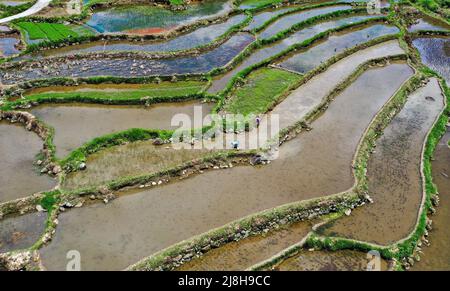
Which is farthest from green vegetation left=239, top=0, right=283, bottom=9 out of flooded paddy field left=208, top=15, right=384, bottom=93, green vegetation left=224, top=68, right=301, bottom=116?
green vegetation left=224, top=68, right=301, bottom=116

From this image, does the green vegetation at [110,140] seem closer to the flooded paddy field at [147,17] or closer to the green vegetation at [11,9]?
the flooded paddy field at [147,17]

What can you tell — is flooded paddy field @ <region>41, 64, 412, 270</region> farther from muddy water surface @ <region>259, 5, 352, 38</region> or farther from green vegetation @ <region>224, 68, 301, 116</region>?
muddy water surface @ <region>259, 5, 352, 38</region>

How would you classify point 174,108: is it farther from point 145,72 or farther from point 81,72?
point 81,72

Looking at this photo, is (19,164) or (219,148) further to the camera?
(219,148)

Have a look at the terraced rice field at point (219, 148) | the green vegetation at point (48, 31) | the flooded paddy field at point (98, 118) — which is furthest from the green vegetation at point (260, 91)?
the green vegetation at point (48, 31)

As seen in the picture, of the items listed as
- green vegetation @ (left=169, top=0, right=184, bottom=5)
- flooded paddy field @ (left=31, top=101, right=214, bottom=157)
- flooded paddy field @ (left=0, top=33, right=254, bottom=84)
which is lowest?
flooded paddy field @ (left=31, top=101, right=214, bottom=157)

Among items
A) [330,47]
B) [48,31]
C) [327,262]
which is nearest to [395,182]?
[327,262]

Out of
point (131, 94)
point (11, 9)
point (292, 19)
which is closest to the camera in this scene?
point (131, 94)

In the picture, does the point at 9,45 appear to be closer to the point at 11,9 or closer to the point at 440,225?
the point at 11,9
